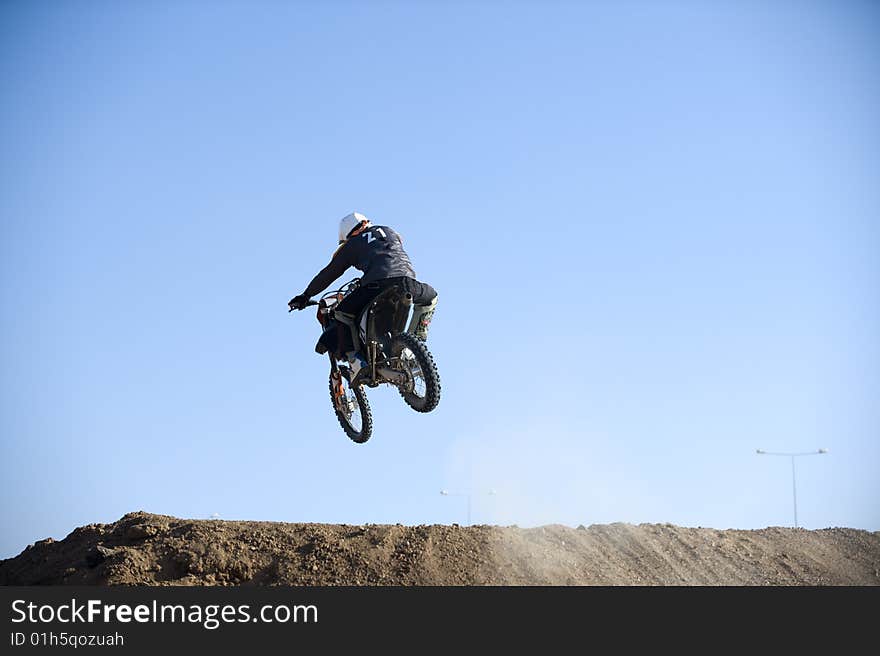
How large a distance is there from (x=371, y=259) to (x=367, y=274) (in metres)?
0.21

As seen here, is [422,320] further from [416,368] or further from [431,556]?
[431,556]

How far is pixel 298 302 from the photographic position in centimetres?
1358

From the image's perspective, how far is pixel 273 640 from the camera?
850 centimetres

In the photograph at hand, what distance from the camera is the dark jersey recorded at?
40.9ft

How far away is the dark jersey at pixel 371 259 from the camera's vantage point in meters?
12.5

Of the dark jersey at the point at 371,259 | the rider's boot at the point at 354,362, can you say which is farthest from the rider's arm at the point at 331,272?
the rider's boot at the point at 354,362

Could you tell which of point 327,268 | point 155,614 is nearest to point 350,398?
point 327,268

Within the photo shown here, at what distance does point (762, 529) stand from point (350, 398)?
681 cm

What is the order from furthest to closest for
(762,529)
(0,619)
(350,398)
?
(762,529), (350,398), (0,619)

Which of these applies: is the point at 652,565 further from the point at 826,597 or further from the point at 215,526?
the point at 215,526

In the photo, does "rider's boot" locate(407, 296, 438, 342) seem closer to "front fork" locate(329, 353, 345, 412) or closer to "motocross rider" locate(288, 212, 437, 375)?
"motocross rider" locate(288, 212, 437, 375)

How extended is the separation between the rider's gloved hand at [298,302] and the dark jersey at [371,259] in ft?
0.99

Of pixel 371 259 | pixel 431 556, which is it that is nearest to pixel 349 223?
pixel 371 259

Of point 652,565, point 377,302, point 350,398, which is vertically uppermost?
point 377,302
